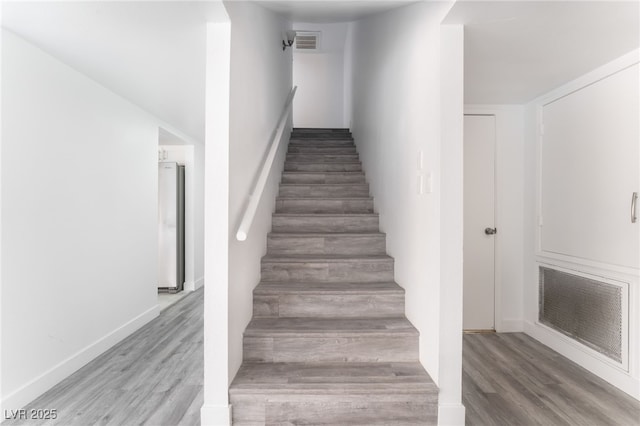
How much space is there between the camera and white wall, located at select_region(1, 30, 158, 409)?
1838 millimetres

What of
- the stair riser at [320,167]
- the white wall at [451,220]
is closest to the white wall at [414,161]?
the white wall at [451,220]

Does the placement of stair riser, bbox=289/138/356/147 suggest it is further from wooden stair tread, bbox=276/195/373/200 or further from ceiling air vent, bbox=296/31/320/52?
ceiling air vent, bbox=296/31/320/52

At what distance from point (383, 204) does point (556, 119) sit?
5.33ft

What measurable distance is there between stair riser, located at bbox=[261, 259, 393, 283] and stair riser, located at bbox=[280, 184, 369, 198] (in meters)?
1.08

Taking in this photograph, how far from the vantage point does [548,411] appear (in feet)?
5.97

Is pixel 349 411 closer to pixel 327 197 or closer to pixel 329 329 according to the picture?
pixel 329 329

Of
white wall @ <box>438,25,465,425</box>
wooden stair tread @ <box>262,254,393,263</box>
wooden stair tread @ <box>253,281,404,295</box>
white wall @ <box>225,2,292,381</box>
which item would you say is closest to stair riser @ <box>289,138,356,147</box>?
white wall @ <box>225,2,292,381</box>

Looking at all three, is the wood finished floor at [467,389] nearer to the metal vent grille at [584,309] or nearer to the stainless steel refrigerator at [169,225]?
the metal vent grille at [584,309]

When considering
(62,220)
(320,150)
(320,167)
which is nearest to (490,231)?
(320,167)

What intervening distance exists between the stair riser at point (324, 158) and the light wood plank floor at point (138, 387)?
7.56 ft

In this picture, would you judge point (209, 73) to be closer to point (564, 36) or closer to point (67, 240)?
point (67, 240)

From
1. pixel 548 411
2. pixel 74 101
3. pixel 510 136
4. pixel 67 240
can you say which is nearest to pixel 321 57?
pixel 510 136

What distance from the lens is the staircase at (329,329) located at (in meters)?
1.64

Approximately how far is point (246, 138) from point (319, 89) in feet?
15.3
